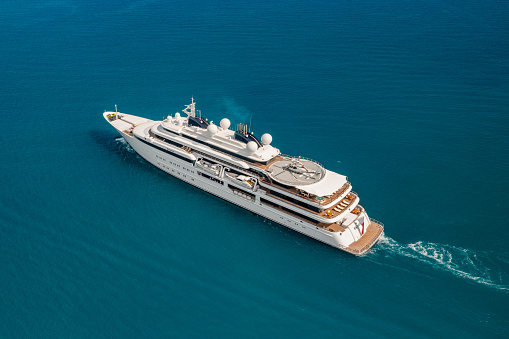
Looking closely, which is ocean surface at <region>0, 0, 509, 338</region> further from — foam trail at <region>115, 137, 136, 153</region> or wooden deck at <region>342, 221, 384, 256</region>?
wooden deck at <region>342, 221, 384, 256</region>

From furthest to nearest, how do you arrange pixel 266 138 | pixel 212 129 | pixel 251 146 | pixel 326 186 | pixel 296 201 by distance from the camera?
pixel 212 129 < pixel 266 138 < pixel 251 146 < pixel 296 201 < pixel 326 186

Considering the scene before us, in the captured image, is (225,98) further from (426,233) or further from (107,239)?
(426,233)

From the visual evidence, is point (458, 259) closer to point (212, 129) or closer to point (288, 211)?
point (288, 211)

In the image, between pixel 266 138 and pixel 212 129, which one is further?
pixel 212 129

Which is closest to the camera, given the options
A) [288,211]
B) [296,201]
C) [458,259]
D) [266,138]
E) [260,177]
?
[458,259]

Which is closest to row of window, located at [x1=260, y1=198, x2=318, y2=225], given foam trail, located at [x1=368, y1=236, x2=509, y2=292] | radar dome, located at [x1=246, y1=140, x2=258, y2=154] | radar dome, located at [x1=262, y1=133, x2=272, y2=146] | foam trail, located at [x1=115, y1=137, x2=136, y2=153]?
radar dome, located at [x1=246, y1=140, x2=258, y2=154]

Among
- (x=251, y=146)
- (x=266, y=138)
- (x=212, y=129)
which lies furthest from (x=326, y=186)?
(x=212, y=129)

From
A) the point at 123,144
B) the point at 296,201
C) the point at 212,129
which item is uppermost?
the point at 212,129
